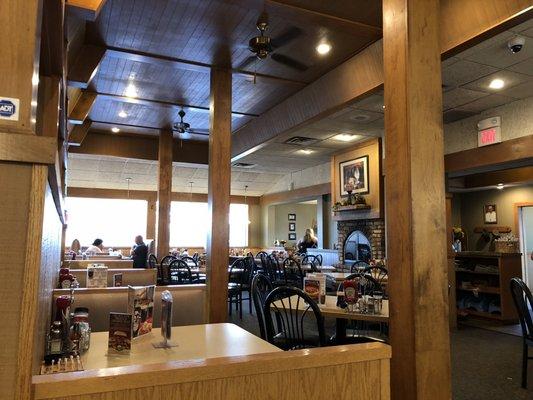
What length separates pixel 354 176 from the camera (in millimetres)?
8102

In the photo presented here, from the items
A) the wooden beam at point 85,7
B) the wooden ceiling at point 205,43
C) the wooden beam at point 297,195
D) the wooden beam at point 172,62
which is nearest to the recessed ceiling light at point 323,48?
the wooden ceiling at point 205,43

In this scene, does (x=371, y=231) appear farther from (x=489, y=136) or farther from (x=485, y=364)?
(x=485, y=364)

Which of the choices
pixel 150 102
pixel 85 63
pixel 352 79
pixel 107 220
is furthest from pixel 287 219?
pixel 85 63

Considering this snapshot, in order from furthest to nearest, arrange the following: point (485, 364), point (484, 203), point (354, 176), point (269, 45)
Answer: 1. point (484, 203)
2. point (354, 176)
3. point (485, 364)
4. point (269, 45)

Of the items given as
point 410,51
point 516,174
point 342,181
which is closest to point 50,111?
point 410,51

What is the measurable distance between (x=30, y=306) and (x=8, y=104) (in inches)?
19.0

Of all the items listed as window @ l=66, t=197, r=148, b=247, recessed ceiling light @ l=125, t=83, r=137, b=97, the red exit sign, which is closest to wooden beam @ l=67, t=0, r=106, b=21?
recessed ceiling light @ l=125, t=83, r=137, b=97

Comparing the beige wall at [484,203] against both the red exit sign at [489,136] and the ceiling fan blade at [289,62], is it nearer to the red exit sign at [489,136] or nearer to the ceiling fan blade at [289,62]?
the red exit sign at [489,136]

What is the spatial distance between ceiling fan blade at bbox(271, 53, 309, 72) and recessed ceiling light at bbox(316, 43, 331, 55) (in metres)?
0.34

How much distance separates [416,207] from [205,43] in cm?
312

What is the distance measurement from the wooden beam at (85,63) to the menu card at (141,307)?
9.91ft

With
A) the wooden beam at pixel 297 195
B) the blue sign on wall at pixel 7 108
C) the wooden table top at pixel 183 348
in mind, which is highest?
the wooden beam at pixel 297 195

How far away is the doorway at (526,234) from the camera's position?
8508 millimetres

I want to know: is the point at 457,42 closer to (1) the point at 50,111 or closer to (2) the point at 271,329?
(2) the point at 271,329
